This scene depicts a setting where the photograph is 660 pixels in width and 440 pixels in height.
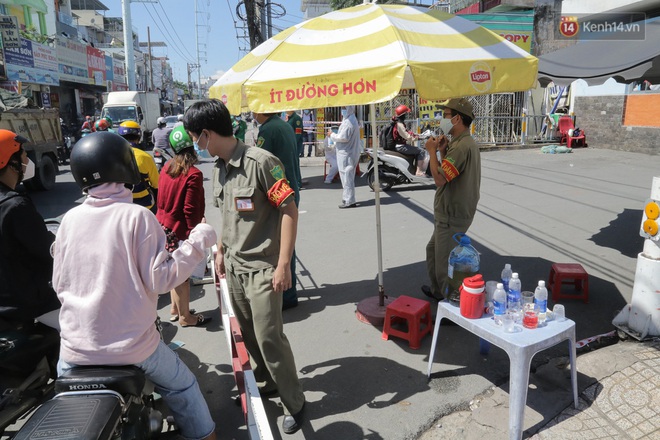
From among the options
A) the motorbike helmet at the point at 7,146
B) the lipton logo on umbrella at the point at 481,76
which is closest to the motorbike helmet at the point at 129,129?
the motorbike helmet at the point at 7,146

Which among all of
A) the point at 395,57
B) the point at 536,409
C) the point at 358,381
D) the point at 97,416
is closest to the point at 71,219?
the point at 97,416

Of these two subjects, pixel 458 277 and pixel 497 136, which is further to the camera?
pixel 497 136

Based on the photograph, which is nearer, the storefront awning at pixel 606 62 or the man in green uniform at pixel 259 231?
the man in green uniform at pixel 259 231

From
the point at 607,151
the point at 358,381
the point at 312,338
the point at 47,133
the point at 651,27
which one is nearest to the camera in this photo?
the point at 358,381

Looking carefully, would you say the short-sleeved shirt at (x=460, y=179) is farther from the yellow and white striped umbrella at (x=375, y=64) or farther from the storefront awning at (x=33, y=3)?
the storefront awning at (x=33, y=3)

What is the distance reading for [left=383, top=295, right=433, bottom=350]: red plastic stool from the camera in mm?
3781

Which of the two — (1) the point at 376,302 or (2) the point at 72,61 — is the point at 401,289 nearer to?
(1) the point at 376,302

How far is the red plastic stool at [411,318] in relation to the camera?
3.78 metres

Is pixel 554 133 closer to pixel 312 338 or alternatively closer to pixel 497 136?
pixel 497 136

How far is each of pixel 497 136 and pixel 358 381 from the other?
54.4 ft

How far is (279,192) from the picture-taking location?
2.67 meters

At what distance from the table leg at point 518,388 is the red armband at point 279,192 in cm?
163

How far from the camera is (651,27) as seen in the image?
20.2 ft

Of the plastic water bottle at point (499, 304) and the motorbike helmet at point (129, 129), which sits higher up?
the motorbike helmet at point (129, 129)
